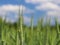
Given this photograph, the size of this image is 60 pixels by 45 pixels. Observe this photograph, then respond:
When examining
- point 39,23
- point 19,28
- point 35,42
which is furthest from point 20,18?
point 35,42

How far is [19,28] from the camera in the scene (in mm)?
798

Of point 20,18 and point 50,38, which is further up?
point 20,18

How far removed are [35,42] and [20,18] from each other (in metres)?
0.45

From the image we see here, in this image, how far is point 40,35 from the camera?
1224mm

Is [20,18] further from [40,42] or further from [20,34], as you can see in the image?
[40,42]

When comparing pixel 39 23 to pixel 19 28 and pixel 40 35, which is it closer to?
pixel 40 35

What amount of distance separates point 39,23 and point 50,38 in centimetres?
11

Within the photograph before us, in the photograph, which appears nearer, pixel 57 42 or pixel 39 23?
pixel 39 23

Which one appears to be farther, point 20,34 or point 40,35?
point 40,35

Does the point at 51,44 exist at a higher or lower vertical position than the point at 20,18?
lower

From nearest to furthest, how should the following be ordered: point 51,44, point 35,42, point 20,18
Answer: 1. point 20,18
2. point 51,44
3. point 35,42

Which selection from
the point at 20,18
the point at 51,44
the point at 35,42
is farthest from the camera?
the point at 35,42

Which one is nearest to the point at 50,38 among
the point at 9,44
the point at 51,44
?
the point at 51,44

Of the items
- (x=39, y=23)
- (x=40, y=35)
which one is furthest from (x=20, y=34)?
(x=40, y=35)
